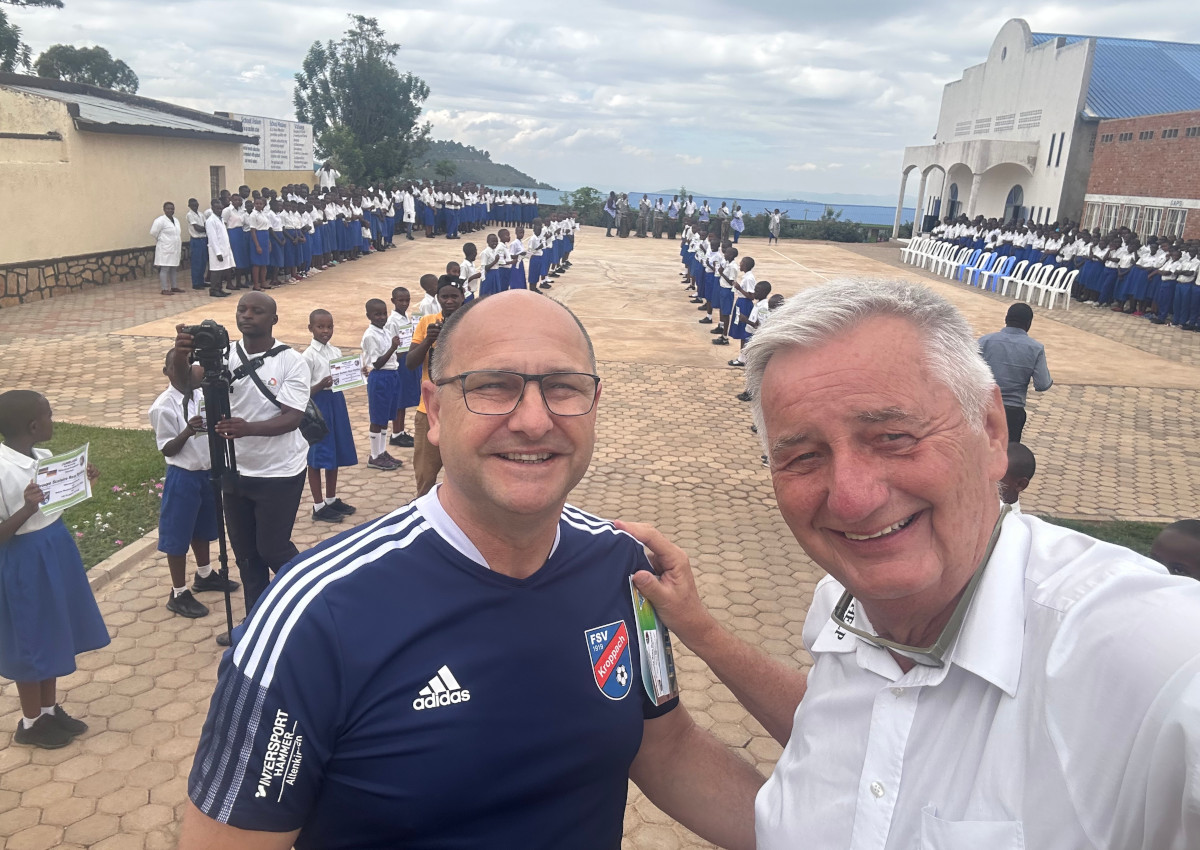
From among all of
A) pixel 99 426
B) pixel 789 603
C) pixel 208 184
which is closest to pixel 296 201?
pixel 208 184

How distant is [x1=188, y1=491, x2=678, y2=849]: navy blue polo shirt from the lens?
4.57 feet

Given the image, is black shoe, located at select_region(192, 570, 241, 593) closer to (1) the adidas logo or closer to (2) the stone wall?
(1) the adidas logo

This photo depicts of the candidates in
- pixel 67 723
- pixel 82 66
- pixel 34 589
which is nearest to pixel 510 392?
pixel 34 589

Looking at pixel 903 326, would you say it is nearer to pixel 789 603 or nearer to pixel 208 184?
pixel 789 603

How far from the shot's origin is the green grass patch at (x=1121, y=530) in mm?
6547

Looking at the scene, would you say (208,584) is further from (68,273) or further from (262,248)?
(68,273)

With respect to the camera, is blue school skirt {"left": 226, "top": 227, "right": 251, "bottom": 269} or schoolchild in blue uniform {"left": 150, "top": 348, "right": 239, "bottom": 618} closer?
schoolchild in blue uniform {"left": 150, "top": 348, "right": 239, "bottom": 618}

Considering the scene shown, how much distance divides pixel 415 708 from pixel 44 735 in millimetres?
3364

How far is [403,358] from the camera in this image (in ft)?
25.4

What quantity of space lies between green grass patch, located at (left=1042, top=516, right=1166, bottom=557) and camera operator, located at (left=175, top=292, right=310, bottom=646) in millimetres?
5824

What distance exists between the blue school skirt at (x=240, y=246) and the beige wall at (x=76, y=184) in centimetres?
259

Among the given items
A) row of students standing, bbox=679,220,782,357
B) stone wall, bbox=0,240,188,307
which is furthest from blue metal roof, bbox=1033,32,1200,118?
stone wall, bbox=0,240,188,307

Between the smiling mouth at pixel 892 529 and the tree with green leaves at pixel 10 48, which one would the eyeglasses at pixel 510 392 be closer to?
the smiling mouth at pixel 892 529

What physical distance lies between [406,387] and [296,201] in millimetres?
12089
